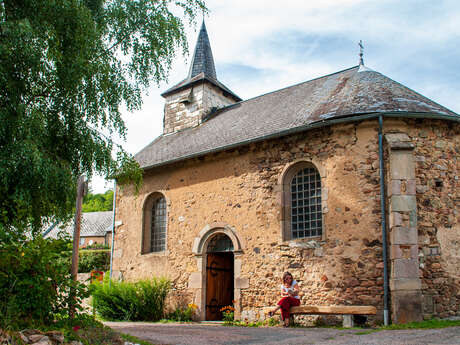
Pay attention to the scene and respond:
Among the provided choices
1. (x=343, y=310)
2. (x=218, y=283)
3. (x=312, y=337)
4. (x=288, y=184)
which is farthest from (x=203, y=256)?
(x=312, y=337)

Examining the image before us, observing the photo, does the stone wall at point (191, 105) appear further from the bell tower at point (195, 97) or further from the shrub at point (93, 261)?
the shrub at point (93, 261)

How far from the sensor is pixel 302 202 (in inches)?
428

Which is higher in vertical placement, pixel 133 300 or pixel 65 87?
pixel 65 87

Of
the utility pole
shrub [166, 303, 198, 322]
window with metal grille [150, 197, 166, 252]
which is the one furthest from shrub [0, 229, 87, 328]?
window with metal grille [150, 197, 166, 252]

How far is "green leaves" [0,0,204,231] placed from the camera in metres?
7.06

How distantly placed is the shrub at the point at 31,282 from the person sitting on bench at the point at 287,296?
15.0 ft

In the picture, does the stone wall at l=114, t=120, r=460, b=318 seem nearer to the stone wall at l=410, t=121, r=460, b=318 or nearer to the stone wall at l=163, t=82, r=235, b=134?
the stone wall at l=410, t=121, r=460, b=318

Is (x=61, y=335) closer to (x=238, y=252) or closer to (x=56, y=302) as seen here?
(x=56, y=302)

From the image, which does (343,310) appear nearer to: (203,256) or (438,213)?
(438,213)

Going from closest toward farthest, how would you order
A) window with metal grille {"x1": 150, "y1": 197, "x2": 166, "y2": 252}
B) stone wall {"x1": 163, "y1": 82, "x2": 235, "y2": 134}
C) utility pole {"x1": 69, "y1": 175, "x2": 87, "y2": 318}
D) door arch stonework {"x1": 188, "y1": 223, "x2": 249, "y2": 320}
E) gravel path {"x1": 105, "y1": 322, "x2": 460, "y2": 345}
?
utility pole {"x1": 69, "y1": 175, "x2": 87, "y2": 318}
gravel path {"x1": 105, "y1": 322, "x2": 460, "y2": 345}
door arch stonework {"x1": 188, "y1": 223, "x2": 249, "y2": 320}
window with metal grille {"x1": 150, "y1": 197, "x2": 166, "y2": 252}
stone wall {"x1": 163, "y1": 82, "x2": 235, "y2": 134}

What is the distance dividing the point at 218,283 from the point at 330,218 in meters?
4.10

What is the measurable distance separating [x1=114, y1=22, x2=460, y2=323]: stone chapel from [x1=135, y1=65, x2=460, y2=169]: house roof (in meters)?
0.05

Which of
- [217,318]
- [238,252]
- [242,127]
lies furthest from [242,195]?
[217,318]

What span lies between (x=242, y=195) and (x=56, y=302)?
6.17m
